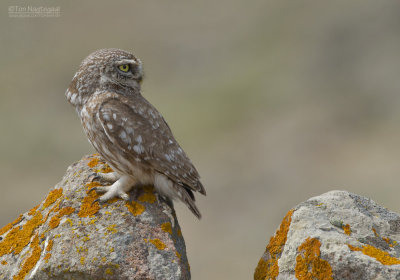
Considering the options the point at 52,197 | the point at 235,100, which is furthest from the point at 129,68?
the point at 235,100

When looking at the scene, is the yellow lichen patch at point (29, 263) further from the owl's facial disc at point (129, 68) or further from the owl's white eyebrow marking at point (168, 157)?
the owl's facial disc at point (129, 68)

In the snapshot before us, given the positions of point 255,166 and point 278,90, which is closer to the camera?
point 255,166

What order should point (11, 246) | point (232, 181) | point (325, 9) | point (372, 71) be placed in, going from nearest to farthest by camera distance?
point (11, 246) → point (232, 181) → point (372, 71) → point (325, 9)

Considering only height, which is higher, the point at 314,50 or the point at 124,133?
the point at 314,50

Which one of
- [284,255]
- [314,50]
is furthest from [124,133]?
[314,50]

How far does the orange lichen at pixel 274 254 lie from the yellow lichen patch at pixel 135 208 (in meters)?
1.34

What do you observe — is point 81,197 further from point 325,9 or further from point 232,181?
point 325,9

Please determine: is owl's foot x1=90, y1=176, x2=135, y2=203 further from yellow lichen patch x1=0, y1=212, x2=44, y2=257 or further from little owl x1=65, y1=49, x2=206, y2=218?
yellow lichen patch x1=0, y1=212, x2=44, y2=257

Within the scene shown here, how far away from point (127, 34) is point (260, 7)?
41.3 feet

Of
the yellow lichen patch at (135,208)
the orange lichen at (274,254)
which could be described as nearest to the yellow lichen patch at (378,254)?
the orange lichen at (274,254)

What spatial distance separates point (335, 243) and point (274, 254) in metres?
0.72

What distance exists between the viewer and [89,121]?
23.0 feet

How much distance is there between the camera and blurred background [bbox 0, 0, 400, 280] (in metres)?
35.3

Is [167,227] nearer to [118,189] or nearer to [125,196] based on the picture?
[125,196]
